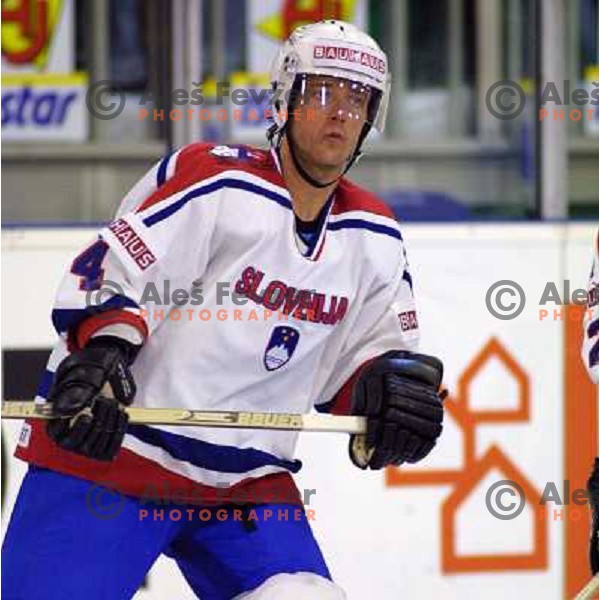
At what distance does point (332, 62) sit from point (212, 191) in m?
0.26

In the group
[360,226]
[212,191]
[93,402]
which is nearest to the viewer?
[93,402]

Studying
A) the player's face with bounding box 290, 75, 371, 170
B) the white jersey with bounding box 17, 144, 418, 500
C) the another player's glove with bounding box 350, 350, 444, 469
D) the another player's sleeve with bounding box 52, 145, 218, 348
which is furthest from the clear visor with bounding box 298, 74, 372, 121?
the another player's glove with bounding box 350, 350, 444, 469

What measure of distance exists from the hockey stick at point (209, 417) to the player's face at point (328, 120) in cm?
35

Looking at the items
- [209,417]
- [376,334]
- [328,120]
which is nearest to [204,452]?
[209,417]

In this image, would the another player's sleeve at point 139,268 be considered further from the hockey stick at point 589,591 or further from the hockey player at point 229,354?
the hockey stick at point 589,591

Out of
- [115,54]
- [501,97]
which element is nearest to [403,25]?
[501,97]

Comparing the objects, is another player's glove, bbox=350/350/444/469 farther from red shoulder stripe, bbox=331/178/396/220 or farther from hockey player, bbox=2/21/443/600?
red shoulder stripe, bbox=331/178/396/220

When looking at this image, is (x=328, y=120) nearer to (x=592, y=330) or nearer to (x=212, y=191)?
(x=212, y=191)

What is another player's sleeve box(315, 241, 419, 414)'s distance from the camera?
115 inches

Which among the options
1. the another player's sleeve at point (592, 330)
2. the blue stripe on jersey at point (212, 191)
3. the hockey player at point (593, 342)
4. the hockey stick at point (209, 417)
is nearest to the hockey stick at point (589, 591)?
the hockey player at point (593, 342)

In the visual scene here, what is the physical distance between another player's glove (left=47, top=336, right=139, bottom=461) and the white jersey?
0.06 metres

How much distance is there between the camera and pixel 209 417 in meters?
2.74

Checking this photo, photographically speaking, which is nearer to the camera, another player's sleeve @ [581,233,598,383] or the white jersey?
the white jersey

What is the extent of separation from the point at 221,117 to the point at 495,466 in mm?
950
